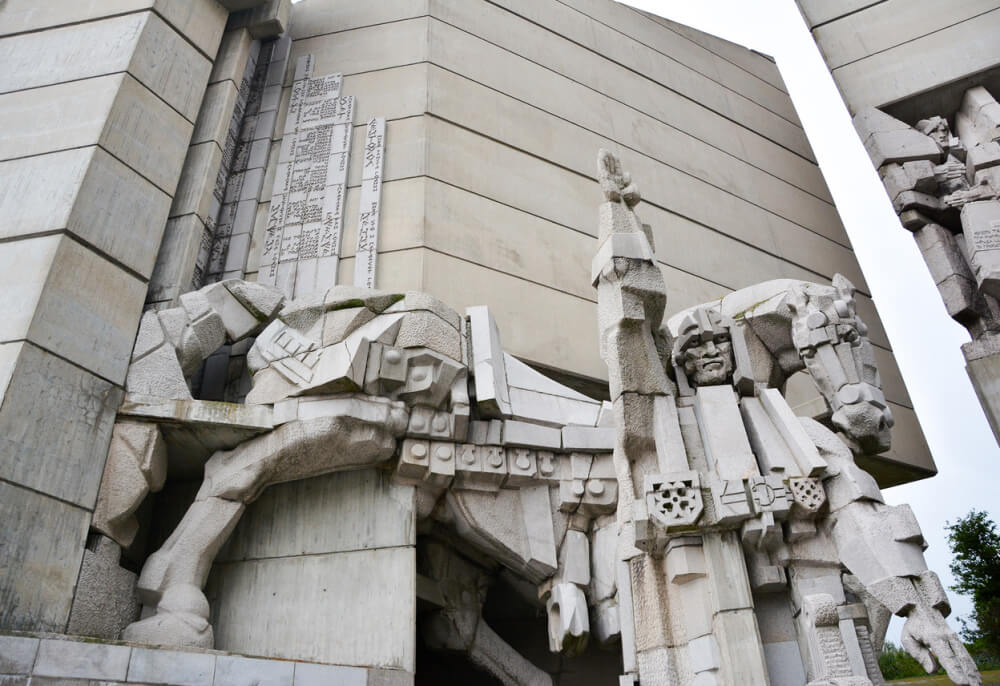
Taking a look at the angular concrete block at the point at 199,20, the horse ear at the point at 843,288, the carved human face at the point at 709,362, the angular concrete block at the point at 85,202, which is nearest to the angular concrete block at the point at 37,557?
the angular concrete block at the point at 85,202

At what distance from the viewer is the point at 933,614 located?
465 centimetres

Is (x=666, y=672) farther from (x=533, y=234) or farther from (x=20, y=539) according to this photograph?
(x=533, y=234)

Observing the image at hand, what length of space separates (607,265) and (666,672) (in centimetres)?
268

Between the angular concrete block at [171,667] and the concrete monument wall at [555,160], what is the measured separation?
179 inches

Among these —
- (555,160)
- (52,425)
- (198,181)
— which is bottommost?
(52,425)

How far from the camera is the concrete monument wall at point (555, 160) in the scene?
9352 mm

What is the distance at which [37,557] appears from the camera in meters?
5.41

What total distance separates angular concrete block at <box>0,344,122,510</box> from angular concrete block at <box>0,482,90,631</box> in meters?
0.09

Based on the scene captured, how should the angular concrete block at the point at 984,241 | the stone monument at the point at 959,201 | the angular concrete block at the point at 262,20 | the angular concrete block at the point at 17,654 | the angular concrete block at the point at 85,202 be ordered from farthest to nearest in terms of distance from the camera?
1. the stone monument at the point at 959,201
2. the angular concrete block at the point at 984,241
3. the angular concrete block at the point at 262,20
4. the angular concrete block at the point at 85,202
5. the angular concrete block at the point at 17,654

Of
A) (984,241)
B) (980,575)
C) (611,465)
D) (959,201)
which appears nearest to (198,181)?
(611,465)

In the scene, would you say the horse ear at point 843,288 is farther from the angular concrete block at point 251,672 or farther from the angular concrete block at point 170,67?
the angular concrete block at point 170,67

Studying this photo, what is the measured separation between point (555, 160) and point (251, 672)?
294 inches

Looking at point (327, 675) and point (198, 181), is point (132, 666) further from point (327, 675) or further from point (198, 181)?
point (198, 181)

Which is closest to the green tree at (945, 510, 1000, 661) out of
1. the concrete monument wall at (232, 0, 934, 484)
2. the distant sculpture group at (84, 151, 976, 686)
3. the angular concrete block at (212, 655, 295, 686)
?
the concrete monument wall at (232, 0, 934, 484)
